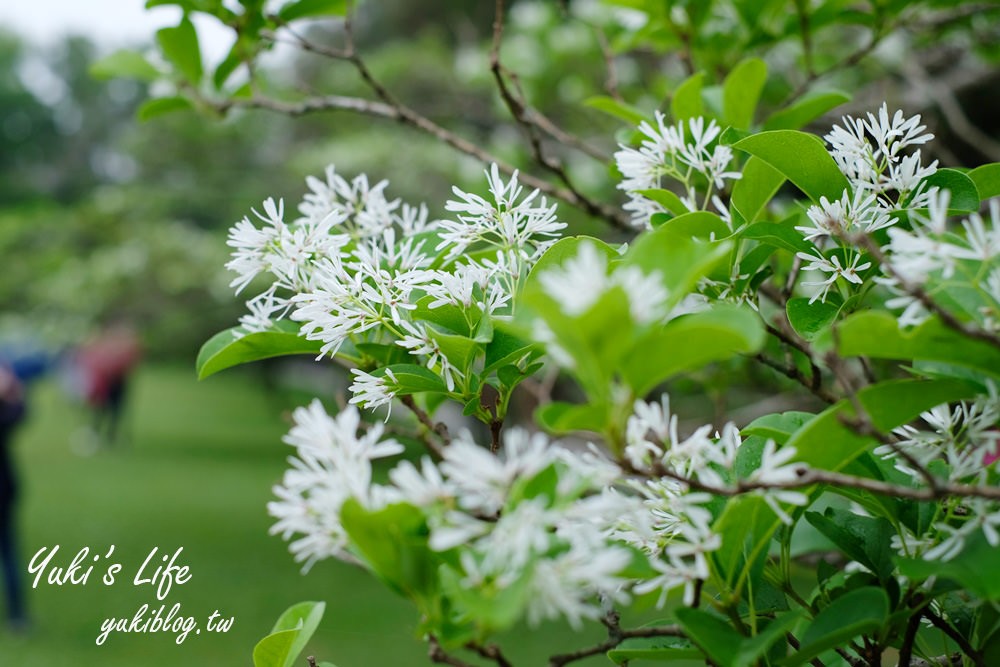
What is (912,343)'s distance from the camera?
30 cm

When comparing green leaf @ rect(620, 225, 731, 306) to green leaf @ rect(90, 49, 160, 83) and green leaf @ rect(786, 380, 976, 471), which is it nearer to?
green leaf @ rect(786, 380, 976, 471)

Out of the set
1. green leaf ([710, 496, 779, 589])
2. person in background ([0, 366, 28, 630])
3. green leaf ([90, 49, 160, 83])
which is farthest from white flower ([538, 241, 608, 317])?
person in background ([0, 366, 28, 630])

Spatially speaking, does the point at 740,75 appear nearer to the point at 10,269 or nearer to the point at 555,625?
the point at 555,625

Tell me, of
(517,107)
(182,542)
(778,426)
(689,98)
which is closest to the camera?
(778,426)

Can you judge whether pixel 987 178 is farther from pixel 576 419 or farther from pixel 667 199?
pixel 576 419

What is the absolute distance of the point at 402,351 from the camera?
18.1 inches

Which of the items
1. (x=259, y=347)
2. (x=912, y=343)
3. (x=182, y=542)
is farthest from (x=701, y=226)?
(x=182, y=542)

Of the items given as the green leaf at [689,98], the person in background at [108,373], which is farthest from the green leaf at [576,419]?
the person in background at [108,373]

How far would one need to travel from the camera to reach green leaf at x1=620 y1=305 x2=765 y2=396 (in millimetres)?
264

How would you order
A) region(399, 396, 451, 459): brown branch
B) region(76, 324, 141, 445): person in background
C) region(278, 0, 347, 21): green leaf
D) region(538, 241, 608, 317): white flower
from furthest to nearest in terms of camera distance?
1. region(76, 324, 141, 445): person in background
2. region(278, 0, 347, 21): green leaf
3. region(399, 396, 451, 459): brown branch
4. region(538, 241, 608, 317): white flower

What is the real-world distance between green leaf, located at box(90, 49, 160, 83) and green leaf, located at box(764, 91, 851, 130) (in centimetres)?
60

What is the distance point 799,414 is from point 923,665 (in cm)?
16

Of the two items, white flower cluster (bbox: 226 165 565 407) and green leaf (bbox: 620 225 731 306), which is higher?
white flower cluster (bbox: 226 165 565 407)

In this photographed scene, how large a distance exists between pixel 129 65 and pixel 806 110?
652 mm
